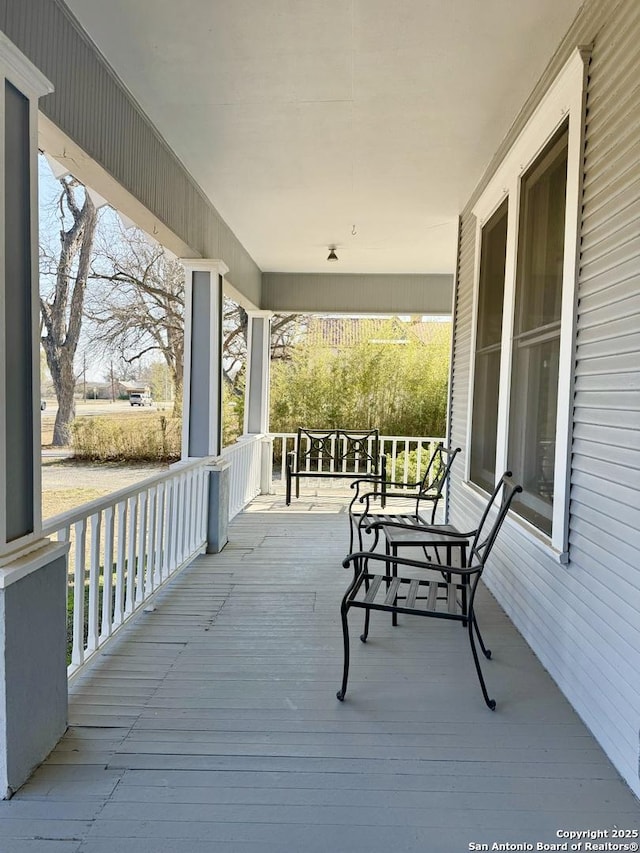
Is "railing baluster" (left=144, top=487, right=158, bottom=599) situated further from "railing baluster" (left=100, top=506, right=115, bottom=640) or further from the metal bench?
the metal bench

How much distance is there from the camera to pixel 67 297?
328 inches

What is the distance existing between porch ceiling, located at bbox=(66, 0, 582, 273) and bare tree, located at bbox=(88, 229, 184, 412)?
528 cm

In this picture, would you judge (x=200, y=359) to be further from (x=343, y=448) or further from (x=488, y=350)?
(x=343, y=448)

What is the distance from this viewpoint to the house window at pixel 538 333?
8.20ft

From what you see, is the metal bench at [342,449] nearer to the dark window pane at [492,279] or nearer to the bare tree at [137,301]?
the dark window pane at [492,279]

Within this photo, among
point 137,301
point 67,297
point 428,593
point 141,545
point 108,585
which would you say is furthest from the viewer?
point 137,301

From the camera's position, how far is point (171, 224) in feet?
11.1

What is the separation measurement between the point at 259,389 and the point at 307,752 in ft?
17.6

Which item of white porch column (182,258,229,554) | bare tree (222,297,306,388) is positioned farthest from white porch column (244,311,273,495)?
bare tree (222,297,306,388)

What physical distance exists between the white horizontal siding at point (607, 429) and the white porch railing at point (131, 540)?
6.38 feet

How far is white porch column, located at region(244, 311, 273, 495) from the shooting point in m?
6.85

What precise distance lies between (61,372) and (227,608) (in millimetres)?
6275

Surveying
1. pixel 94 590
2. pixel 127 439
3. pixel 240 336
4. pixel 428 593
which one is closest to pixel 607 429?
pixel 428 593

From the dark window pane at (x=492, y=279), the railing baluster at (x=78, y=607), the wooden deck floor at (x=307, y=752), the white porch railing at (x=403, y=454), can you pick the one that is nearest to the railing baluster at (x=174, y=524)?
the wooden deck floor at (x=307, y=752)
